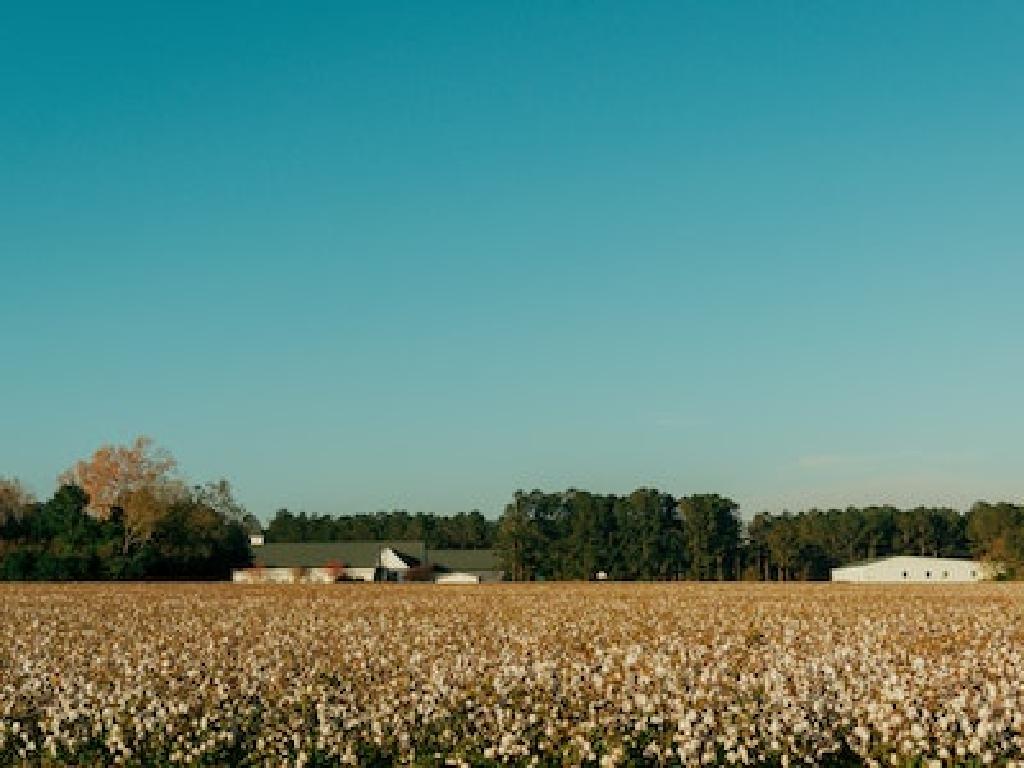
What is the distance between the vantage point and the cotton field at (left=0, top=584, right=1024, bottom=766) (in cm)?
1206

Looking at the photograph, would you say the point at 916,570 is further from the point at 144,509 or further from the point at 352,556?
the point at 144,509

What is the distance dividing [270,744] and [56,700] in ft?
16.3

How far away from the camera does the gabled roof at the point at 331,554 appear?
500 ft

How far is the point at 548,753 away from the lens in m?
12.4

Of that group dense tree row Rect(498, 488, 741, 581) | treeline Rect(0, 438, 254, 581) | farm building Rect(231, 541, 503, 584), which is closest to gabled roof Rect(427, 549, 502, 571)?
farm building Rect(231, 541, 503, 584)

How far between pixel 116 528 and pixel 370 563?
5253cm

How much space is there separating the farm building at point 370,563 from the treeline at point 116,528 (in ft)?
69.7

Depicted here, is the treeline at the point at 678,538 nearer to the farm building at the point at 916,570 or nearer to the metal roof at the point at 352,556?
Result: the farm building at the point at 916,570

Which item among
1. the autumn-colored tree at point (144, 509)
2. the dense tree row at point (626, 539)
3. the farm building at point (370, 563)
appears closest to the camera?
the autumn-colored tree at point (144, 509)

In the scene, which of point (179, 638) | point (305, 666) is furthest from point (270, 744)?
point (179, 638)

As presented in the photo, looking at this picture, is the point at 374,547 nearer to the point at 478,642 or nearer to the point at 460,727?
the point at 478,642

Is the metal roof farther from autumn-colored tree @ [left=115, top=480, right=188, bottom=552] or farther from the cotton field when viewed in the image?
the cotton field

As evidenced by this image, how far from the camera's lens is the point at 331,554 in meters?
156

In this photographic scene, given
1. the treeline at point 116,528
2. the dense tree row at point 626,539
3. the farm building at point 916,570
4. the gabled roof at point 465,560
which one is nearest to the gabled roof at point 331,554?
the gabled roof at point 465,560
